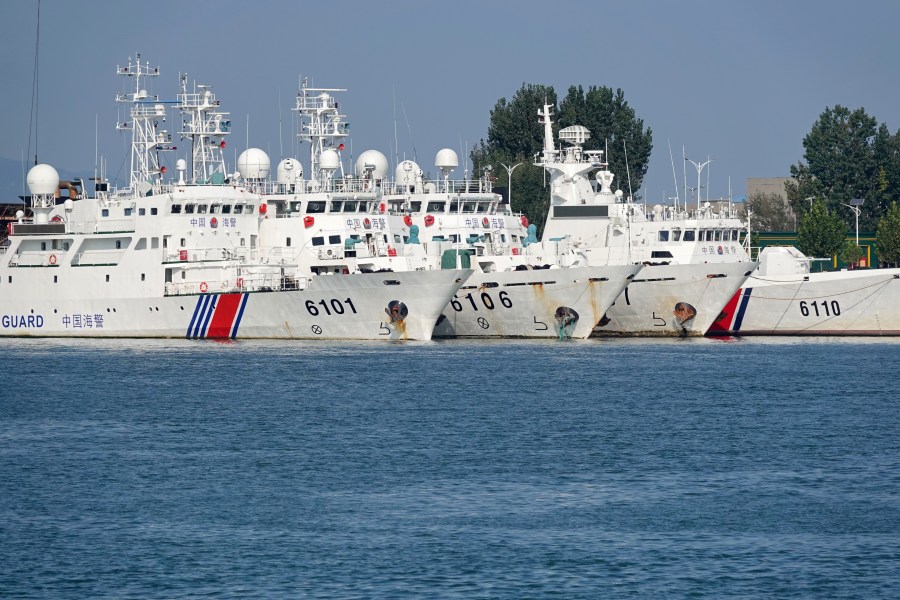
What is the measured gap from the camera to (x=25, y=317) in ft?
214

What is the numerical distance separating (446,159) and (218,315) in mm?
16521

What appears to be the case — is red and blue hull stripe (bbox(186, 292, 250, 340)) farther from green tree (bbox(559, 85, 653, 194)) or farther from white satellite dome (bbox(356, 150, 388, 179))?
green tree (bbox(559, 85, 653, 194))

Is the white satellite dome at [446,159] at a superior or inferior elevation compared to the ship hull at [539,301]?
superior

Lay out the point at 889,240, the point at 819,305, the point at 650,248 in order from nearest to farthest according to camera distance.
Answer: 1. the point at 819,305
2. the point at 650,248
3. the point at 889,240

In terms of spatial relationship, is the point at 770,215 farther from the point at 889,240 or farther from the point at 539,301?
the point at 539,301

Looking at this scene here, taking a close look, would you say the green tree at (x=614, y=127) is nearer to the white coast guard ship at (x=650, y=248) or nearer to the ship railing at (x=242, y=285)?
the white coast guard ship at (x=650, y=248)

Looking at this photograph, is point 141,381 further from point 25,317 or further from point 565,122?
point 565,122

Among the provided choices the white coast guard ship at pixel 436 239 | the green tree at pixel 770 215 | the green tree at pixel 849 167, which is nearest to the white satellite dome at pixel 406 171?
the white coast guard ship at pixel 436 239

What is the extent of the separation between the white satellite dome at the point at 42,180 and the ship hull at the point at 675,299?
25.0 meters

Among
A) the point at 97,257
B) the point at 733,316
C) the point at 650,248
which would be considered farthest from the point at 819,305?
the point at 97,257

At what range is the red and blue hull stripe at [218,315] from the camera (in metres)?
60.3

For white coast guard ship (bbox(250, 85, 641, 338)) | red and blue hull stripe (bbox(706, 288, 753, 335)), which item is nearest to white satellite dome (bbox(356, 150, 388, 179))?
white coast guard ship (bbox(250, 85, 641, 338))

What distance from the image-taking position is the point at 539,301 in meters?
61.0

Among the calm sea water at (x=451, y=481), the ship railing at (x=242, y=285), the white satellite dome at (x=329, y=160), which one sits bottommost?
the calm sea water at (x=451, y=481)
